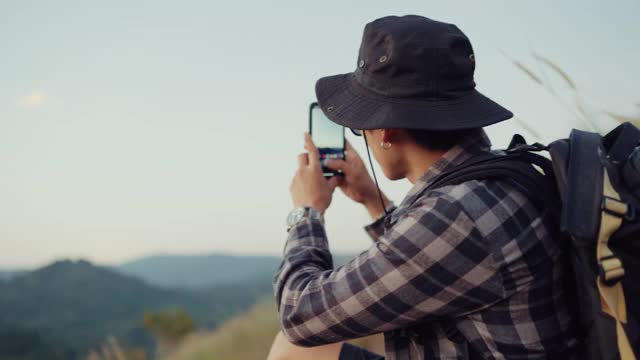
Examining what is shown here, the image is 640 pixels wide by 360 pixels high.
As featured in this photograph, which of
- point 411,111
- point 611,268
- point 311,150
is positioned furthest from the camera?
point 311,150

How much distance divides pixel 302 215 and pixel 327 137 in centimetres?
34

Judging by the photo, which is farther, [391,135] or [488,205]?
[391,135]

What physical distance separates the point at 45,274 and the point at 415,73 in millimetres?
13626

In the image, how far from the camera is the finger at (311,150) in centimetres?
186

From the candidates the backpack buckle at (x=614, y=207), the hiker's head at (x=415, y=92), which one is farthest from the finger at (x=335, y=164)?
the backpack buckle at (x=614, y=207)

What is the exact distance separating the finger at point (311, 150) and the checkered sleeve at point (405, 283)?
41 centimetres

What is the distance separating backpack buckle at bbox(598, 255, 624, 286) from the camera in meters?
1.23

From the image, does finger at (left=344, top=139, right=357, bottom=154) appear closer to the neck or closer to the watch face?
the watch face

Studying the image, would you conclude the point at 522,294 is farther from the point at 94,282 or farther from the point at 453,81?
the point at 94,282

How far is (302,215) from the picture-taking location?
1.74 metres

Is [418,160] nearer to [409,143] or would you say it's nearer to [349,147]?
[409,143]

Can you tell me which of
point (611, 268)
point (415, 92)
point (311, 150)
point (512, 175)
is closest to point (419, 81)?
point (415, 92)

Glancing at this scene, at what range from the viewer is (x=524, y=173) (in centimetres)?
141

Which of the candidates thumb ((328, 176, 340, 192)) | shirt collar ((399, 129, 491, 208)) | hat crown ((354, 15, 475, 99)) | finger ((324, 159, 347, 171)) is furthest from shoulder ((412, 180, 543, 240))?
finger ((324, 159, 347, 171))
